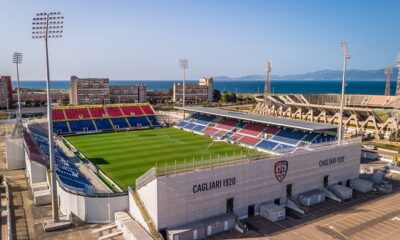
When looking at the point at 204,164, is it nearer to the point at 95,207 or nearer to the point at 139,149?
the point at 95,207

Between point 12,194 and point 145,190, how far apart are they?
44.9ft

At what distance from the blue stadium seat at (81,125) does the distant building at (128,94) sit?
52.1 metres

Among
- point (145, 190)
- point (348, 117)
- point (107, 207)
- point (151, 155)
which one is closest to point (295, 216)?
point (145, 190)

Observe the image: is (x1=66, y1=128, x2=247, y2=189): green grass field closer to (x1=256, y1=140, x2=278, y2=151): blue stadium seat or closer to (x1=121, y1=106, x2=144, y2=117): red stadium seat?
(x1=256, y1=140, x2=278, y2=151): blue stadium seat

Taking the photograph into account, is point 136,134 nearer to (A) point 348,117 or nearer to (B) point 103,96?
(A) point 348,117

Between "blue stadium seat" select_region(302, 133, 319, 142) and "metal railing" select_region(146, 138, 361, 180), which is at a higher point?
"metal railing" select_region(146, 138, 361, 180)

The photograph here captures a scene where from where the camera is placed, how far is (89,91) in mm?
106312

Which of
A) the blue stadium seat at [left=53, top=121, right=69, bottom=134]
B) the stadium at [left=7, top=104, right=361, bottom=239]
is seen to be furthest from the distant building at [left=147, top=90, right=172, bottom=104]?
the stadium at [left=7, top=104, right=361, bottom=239]

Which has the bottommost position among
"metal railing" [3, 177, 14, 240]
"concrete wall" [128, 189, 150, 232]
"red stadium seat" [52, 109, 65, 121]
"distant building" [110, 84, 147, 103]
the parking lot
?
the parking lot

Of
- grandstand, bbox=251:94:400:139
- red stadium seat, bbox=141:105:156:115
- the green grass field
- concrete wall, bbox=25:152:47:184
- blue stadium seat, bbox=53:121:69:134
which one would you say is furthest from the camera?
red stadium seat, bbox=141:105:156:115

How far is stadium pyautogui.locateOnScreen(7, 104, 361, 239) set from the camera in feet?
65.7

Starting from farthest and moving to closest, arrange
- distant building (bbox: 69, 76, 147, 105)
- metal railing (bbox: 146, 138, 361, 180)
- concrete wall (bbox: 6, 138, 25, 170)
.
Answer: distant building (bbox: 69, 76, 147, 105)
concrete wall (bbox: 6, 138, 25, 170)
metal railing (bbox: 146, 138, 361, 180)

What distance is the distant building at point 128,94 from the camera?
11012 centimetres

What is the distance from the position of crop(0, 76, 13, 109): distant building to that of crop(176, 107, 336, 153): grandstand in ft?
200
